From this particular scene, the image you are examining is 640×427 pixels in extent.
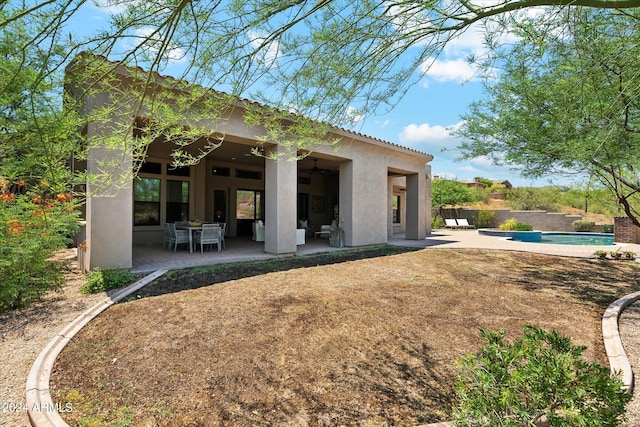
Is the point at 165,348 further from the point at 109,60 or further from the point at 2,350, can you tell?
the point at 109,60

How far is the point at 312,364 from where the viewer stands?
3.31 m

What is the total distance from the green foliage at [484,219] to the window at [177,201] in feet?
69.9

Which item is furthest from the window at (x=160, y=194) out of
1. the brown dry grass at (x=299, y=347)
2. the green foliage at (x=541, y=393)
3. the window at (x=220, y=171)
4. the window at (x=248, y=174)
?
the green foliage at (x=541, y=393)

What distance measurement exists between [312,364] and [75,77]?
144 inches

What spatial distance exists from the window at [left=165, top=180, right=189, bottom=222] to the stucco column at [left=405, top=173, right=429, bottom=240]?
391 inches

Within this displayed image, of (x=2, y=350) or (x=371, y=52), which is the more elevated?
(x=371, y=52)

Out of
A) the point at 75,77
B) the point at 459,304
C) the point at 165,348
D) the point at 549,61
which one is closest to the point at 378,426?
the point at 165,348

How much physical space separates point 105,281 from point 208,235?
4393 millimetres

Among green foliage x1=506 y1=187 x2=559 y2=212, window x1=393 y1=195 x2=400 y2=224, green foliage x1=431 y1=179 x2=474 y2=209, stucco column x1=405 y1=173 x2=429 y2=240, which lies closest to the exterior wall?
stucco column x1=405 y1=173 x2=429 y2=240

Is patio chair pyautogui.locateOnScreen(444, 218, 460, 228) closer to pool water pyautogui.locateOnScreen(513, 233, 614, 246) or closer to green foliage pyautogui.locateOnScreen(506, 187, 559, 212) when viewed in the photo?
pool water pyautogui.locateOnScreen(513, 233, 614, 246)

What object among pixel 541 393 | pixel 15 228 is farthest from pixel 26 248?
pixel 541 393

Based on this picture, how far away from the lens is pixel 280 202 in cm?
935

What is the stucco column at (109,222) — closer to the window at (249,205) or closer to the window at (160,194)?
the window at (160,194)

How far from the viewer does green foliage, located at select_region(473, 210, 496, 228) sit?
Result: 81.1 ft
